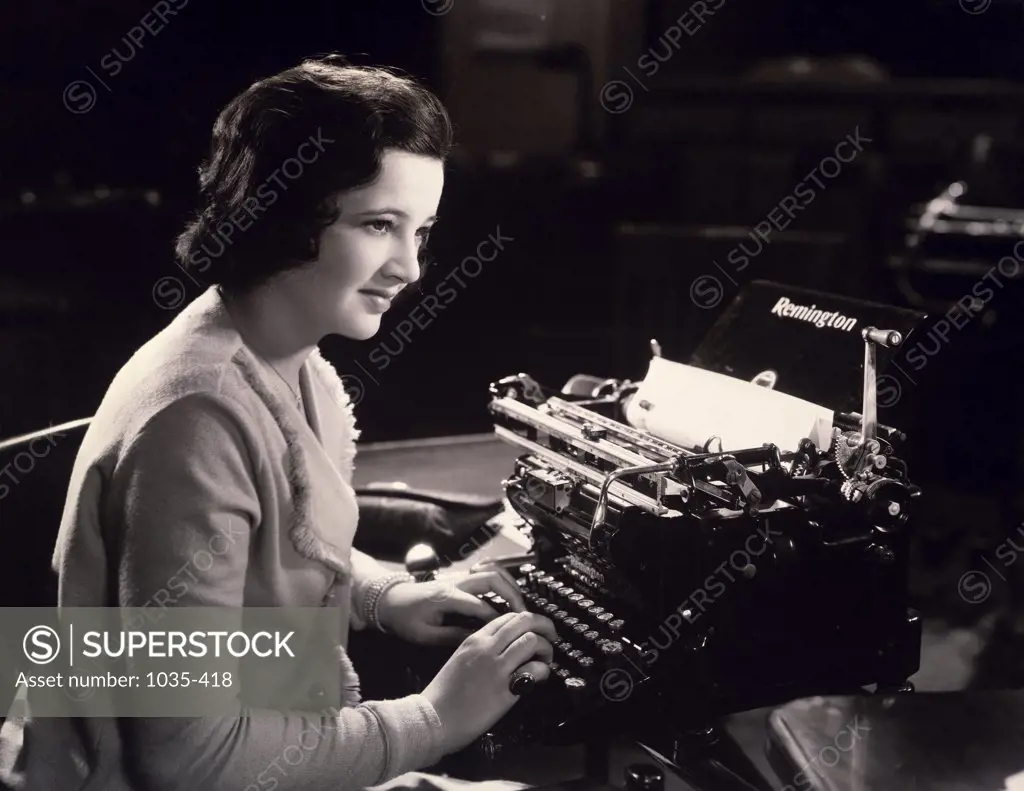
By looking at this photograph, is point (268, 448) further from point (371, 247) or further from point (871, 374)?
point (871, 374)

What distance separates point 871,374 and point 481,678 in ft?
2.40

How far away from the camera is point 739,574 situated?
1.57 metres

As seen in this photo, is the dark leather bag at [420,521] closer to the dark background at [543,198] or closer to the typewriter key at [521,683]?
the typewriter key at [521,683]

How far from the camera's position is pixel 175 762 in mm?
1284

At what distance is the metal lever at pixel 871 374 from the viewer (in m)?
1.60

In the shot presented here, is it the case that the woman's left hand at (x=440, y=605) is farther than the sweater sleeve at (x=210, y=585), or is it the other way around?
the woman's left hand at (x=440, y=605)

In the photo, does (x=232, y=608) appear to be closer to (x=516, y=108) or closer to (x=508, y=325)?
(x=508, y=325)

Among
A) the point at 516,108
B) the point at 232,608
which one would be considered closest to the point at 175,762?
the point at 232,608

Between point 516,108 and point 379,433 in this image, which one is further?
point 516,108

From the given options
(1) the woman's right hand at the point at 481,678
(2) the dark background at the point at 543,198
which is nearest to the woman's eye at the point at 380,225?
(1) the woman's right hand at the point at 481,678

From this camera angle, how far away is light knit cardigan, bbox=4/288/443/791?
128 centimetres

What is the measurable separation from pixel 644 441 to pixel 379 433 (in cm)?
315

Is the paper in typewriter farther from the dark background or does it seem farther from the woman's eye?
the dark background

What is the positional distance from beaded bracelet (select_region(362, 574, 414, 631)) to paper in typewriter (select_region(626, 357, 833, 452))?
502mm
